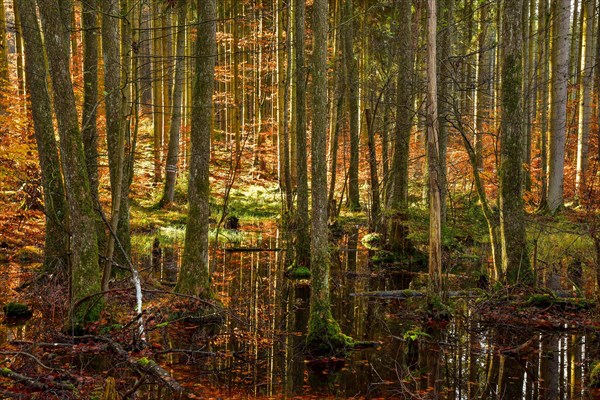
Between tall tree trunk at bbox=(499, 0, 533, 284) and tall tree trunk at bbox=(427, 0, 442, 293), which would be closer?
tall tree trunk at bbox=(427, 0, 442, 293)

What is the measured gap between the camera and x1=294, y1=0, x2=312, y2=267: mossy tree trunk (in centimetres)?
1416

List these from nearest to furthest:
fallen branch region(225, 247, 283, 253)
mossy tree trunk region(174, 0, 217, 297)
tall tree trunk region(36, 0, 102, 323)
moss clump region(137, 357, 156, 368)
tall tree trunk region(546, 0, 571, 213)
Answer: moss clump region(137, 357, 156, 368) < tall tree trunk region(36, 0, 102, 323) < mossy tree trunk region(174, 0, 217, 297) < fallen branch region(225, 247, 283, 253) < tall tree trunk region(546, 0, 571, 213)

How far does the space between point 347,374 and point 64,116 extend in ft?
17.1

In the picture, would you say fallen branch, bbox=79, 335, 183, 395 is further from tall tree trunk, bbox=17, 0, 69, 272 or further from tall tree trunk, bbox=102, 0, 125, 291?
tall tree trunk, bbox=17, 0, 69, 272

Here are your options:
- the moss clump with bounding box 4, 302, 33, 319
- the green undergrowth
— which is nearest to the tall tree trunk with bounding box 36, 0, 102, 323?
the moss clump with bounding box 4, 302, 33, 319

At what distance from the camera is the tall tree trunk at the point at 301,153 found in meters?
14.2

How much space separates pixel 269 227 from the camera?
2325 centimetres

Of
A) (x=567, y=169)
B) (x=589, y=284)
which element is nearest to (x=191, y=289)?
(x=589, y=284)

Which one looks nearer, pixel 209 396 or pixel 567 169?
pixel 209 396

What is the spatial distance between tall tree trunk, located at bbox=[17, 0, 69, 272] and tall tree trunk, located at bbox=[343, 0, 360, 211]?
27.0 ft

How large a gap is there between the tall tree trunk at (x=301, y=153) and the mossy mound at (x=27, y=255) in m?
6.17

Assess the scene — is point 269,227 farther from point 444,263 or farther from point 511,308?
point 511,308

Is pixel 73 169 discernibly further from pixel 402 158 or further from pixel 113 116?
pixel 402 158

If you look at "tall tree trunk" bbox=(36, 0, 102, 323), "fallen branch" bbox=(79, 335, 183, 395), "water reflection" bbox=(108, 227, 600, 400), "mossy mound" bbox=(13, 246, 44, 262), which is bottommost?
"water reflection" bbox=(108, 227, 600, 400)
